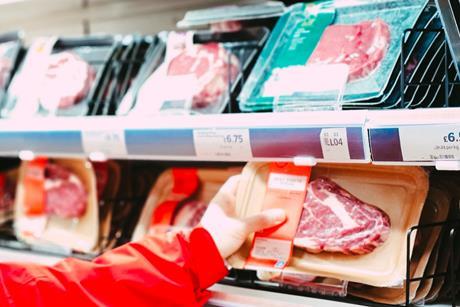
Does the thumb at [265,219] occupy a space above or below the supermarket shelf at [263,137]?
below

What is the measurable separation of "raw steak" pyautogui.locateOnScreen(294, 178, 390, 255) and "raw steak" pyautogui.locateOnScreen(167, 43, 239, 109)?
0.44 metres

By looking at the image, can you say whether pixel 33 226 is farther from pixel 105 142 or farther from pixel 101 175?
pixel 105 142

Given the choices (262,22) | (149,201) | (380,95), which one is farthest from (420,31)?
(149,201)

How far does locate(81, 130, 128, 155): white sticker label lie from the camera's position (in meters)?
1.99

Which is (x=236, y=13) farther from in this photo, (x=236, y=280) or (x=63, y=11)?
(x=63, y=11)

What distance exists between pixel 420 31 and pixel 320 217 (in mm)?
491

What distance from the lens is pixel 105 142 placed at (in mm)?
2025

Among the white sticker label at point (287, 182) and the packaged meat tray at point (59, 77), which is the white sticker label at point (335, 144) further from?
the packaged meat tray at point (59, 77)

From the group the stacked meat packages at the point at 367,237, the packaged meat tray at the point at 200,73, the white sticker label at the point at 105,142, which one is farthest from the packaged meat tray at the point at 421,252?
the white sticker label at the point at 105,142

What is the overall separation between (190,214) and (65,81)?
622mm

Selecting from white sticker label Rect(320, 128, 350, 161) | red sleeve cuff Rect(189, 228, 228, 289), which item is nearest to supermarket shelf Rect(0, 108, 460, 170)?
white sticker label Rect(320, 128, 350, 161)

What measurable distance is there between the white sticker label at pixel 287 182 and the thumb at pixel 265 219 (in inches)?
2.7

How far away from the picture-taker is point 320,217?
1713mm

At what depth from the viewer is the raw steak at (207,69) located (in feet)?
6.66
